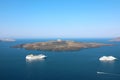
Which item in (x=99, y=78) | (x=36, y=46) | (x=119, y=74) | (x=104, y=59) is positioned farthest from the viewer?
(x=36, y=46)

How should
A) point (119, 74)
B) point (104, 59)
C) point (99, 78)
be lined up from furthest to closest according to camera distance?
1. point (104, 59)
2. point (119, 74)
3. point (99, 78)

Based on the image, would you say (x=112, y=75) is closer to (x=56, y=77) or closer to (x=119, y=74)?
(x=119, y=74)

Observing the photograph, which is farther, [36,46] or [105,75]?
[36,46]

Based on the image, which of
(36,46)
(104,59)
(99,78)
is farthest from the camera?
(36,46)

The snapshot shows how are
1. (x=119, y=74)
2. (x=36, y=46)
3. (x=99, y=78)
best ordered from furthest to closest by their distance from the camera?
(x=36, y=46) → (x=119, y=74) → (x=99, y=78)

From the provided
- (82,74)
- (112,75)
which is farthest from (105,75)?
(82,74)

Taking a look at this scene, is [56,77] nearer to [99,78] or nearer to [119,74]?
[99,78]

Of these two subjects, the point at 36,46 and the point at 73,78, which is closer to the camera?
the point at 73,78

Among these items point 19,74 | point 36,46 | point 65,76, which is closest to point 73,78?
point 65,76
